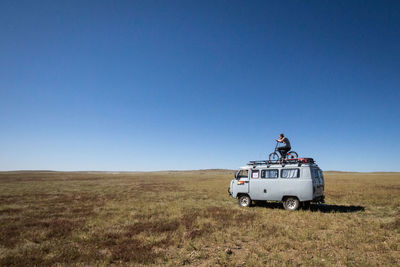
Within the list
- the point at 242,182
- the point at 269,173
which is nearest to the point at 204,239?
the point at 242,182

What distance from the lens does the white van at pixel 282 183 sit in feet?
41.0

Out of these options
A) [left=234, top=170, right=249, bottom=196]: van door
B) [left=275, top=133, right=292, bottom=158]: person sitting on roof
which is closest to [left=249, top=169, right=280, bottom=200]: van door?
[left=234, top=170, right=249, bottom=196]: van door

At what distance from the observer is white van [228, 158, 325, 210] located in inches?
492

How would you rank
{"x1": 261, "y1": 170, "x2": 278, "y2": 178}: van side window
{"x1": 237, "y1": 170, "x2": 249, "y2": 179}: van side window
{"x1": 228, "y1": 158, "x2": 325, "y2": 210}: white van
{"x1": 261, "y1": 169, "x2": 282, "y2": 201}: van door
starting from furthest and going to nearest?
{"x1": 237, "y1": 170, "x2": 249, "y2": 179}: van side window → {"x1": 261, "y1": 170, "x2": 278, "y2": 178}: van side window → {"x1": 261, "y1": 169, "x2": 282, "y2": 201}: van door → {"x1": 228, "y1": 158, "x2": 325, "y2": 210}: white van

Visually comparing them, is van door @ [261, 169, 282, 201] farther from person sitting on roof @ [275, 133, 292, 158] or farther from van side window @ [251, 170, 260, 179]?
person sitting on roof @ [275, 133, 292, 158]

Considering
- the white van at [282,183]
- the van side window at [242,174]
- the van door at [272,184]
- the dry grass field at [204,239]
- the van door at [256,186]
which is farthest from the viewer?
the van side window at [242,174]

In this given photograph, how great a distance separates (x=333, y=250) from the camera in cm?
676

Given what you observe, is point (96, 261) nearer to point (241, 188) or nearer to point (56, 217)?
point (56, 217)

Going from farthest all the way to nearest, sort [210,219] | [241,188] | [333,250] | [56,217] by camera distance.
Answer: [241,188] < [56,217] < [210,219] < [333,250]

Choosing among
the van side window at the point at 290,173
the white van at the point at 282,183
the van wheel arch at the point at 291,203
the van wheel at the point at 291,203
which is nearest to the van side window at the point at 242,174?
the white van at the point at 282,183

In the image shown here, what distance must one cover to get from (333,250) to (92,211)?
14058mm

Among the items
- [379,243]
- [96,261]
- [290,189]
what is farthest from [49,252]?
[290,189]

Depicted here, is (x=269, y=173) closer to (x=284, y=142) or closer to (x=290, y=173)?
(x=290, y=173)

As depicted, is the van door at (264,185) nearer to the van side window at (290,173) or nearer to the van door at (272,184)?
the van door at (272,184)
